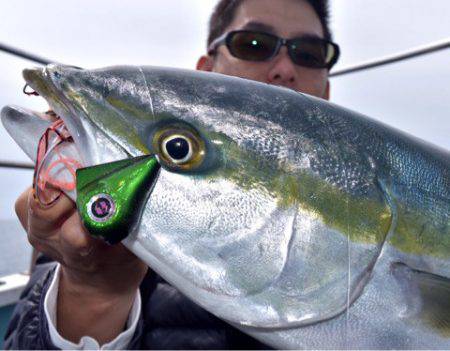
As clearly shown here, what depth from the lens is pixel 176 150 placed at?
2.72 ft

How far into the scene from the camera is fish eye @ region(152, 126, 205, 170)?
0.83 metres

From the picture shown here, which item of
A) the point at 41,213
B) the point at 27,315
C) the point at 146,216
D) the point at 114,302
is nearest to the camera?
the point at 146,216

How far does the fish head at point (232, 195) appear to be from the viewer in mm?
810

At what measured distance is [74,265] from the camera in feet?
3.37

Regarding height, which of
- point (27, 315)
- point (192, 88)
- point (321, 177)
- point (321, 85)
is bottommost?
point (27, 315)

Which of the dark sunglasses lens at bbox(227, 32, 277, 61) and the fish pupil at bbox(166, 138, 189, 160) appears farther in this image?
the dark sunglasses lens at bbox(227, 32, 277, 61)

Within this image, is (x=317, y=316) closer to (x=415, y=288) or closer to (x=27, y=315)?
(x=415, y=288)

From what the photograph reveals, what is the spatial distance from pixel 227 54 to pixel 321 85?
58 centimetres

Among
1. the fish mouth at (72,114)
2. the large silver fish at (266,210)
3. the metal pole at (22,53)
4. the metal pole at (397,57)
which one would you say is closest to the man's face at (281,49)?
the metal pole at (397,57)

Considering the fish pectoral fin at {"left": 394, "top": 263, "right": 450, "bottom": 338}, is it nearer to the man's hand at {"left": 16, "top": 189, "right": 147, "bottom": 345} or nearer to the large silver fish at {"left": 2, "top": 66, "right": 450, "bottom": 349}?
the large silver fish at {"left": 2, "top": 66, "right": 450, "bottom": 349}

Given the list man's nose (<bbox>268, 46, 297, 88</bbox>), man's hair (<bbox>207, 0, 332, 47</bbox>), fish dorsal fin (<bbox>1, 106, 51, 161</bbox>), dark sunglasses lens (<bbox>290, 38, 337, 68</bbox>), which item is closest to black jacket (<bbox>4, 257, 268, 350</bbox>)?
fish dorsal fin (<bbox>1, 106, 51, 161</bbox>)

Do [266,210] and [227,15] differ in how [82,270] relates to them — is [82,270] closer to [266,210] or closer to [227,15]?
[266,210]

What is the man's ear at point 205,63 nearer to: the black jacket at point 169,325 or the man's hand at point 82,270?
the black jacket at point 169,325

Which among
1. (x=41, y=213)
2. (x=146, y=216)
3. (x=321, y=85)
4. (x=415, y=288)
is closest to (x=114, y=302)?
(x=41, y=213)
